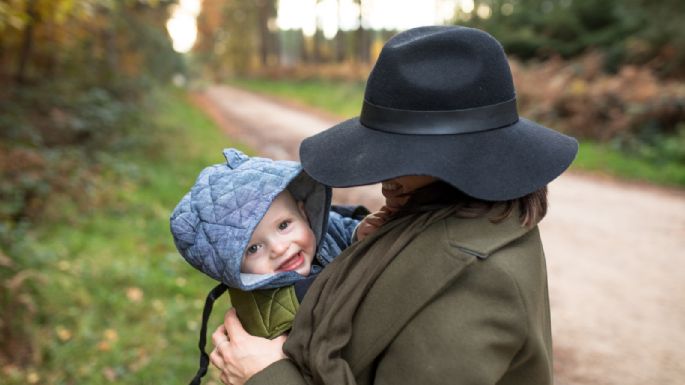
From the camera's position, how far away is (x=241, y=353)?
5.43 ft

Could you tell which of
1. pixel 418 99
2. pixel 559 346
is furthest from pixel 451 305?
pixel 559 346

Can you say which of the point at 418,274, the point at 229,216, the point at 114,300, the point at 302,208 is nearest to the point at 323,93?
the point at 114,300

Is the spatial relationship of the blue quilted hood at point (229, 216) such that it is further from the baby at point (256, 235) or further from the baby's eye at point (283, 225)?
the baby's eye at point (283, 225)

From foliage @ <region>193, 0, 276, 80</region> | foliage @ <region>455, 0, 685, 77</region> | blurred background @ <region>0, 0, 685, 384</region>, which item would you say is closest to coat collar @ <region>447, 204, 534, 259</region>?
blurred background @ <region>0, 0, 685, 384</region>

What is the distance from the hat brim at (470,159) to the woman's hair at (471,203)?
73 millimetres

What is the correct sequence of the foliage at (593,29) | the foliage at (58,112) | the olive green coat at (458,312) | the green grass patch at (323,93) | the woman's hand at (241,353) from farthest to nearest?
the green grass patch at (323,93), the foliage at (593,29), the foliage at (58,112), the woman's hand at (241,353), the olive green coat at (458,312)

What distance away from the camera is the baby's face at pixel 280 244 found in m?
1.73

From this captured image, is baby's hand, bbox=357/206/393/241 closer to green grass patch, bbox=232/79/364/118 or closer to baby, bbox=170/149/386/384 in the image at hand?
baby, bbox=170/149/386/384

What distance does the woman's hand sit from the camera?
159 cm

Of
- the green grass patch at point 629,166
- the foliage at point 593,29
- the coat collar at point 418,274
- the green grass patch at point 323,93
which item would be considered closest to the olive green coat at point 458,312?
the coat collar at point 418,274

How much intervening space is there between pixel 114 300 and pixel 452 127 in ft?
13.4

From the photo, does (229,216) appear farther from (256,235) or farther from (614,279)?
(614,279)

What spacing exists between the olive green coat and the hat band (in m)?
0.22

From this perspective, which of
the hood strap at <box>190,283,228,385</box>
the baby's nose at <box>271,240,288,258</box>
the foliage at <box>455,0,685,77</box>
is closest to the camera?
the baby's nose at <box>271,240,288,258</box>
